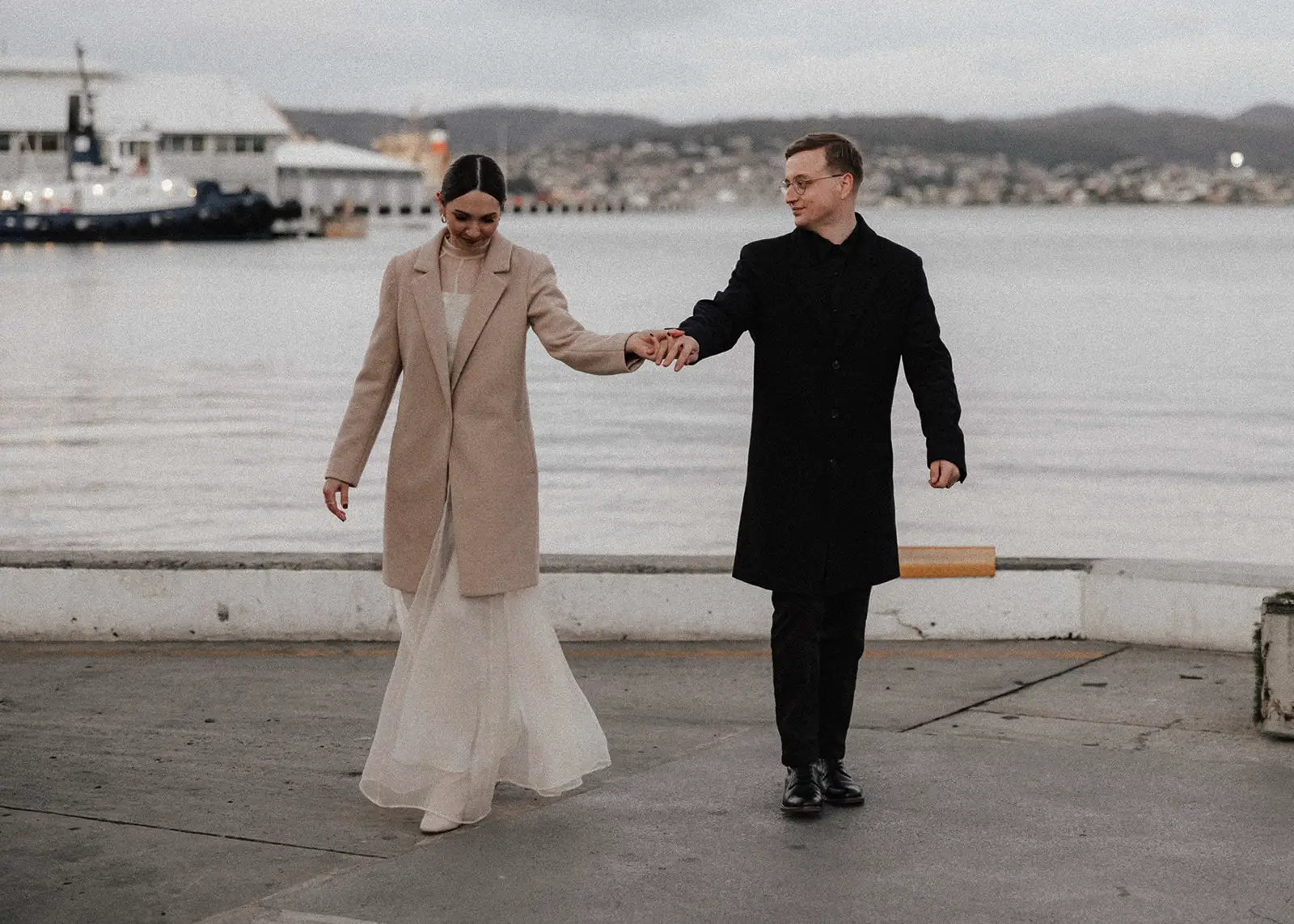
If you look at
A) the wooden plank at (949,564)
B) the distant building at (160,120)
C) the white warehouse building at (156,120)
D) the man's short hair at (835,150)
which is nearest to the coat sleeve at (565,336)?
the man's short hair at (835,150)

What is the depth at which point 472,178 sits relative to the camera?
4969 millimetres

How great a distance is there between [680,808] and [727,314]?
1.34 m

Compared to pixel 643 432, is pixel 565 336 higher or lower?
higher

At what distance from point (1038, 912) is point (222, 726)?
292 centimetres

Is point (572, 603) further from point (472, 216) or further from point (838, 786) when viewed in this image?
point (472, 216)

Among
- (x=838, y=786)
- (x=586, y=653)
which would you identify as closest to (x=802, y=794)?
(x=838, y=786)

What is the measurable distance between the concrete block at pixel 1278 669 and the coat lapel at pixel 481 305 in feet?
8.64

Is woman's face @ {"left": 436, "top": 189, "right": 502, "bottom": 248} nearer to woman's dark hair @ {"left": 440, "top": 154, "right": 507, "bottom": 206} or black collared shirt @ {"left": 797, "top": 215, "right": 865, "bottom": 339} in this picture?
woman's dark hair @ {"left": 440, "top": 154, "right": 507, "bottom": 206}

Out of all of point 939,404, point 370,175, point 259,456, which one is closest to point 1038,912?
point 939,404

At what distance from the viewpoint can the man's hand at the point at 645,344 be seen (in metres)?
4.96

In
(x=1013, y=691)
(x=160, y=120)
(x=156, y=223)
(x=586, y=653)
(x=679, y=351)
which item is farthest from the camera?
(x=160, y=120)

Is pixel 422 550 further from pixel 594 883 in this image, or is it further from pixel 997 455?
pixel 997 455

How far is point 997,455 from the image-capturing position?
2055cm

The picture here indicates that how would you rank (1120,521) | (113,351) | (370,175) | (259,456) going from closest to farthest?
(1120,521) → (259,456) → (113,351) → (370,175)
